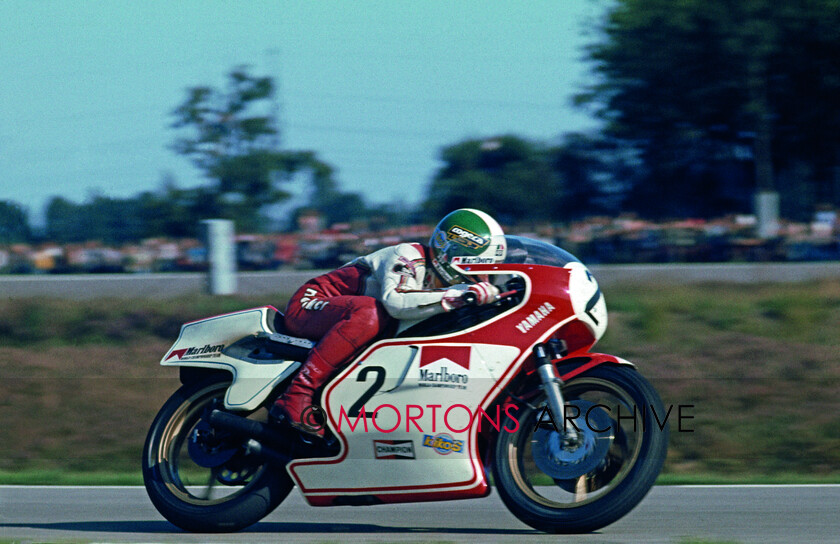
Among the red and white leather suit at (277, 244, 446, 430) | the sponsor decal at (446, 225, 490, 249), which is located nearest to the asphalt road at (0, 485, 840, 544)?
the red and white leather suit at (277, 244, 446, 430)

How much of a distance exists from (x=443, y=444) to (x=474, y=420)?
178 mm

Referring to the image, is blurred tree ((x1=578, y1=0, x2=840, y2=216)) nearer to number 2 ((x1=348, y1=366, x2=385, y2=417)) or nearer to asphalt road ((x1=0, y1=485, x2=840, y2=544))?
asphalt road ((x1=0, y1=485, x2=840, y2=544))

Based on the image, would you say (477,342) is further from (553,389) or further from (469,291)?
(553,389)

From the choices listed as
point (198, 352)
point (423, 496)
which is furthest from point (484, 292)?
point (198, 352)

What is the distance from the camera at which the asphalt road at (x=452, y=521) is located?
4738 millimetres

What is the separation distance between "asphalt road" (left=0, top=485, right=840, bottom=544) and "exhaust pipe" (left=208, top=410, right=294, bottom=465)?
38 centimetres

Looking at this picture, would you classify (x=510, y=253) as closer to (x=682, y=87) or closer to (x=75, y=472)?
(x=75, y=472)

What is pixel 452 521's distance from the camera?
5109 mm

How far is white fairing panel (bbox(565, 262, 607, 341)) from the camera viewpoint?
4746 mm

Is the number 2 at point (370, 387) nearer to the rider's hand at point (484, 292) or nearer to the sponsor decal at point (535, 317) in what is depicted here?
the rider's hand at point (484, 292)

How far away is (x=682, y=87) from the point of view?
Answer: 3234 centimetres

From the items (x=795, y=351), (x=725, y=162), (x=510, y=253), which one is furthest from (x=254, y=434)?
(x=725, y=162)

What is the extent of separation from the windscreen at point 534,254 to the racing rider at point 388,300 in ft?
0.18

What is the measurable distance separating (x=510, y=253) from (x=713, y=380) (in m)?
4.79
